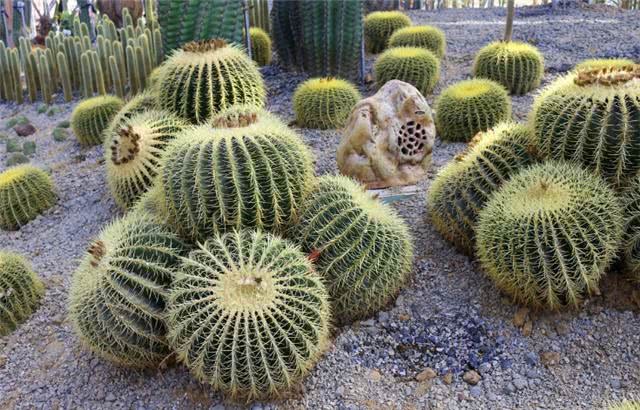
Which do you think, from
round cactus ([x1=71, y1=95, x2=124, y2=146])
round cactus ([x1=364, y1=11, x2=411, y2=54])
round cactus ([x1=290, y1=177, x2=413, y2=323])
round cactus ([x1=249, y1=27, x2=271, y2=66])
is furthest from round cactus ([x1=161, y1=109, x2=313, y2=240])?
round cactus ([x1=364, y1=11, x2=411, y2=54])

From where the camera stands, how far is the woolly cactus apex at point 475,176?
3.50m

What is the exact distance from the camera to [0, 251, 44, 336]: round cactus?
3.61 metres

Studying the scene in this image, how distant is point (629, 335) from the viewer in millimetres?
3025

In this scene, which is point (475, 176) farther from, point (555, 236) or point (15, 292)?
point (15, 292)

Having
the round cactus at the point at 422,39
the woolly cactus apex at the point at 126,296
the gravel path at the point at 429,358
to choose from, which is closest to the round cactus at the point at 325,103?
the round cactus at the point at 422,39

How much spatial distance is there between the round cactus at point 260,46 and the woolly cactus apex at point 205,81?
3.33 m

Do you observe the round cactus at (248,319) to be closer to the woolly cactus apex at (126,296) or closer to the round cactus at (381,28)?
the woolly cactus apex at (126,296)

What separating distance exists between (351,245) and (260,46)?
5.04 meters

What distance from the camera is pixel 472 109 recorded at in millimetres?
4980

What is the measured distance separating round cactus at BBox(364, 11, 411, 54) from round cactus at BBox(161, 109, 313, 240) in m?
5.15

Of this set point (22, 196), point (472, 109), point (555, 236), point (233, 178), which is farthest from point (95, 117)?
point (555, 236)

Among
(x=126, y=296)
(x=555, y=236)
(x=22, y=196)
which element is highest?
(x=555, y=236)

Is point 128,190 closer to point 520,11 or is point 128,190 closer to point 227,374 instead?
point 227,374

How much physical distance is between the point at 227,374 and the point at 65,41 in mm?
6361
